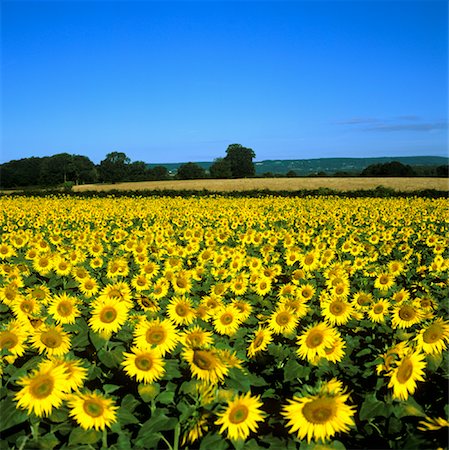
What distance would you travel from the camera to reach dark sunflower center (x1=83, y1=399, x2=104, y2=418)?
2.82 m

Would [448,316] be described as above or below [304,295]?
below

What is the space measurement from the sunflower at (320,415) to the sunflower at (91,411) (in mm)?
1169

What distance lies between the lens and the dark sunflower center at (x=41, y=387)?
9.46 feet

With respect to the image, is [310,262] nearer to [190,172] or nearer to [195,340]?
[195,340]

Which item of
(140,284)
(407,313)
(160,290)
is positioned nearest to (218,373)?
(407,313)

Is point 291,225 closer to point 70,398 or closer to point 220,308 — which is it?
point 220,308

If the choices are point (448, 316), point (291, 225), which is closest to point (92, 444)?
point (448, 316)

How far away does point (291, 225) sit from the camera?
17.4 meters

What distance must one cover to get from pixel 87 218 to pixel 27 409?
16.9m

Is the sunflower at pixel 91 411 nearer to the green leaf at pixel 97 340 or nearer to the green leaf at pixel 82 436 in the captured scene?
the green leaf at pixel 82 436

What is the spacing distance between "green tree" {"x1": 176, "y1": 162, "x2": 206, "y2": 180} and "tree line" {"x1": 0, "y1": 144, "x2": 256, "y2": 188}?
0.28 meters

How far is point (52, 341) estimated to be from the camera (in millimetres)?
3725

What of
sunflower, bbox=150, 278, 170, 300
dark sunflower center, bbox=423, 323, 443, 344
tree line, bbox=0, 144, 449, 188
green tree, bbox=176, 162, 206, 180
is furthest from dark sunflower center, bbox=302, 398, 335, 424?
tree line, bbox=0, 144, 449, 188

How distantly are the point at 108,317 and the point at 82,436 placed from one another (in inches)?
58.5
